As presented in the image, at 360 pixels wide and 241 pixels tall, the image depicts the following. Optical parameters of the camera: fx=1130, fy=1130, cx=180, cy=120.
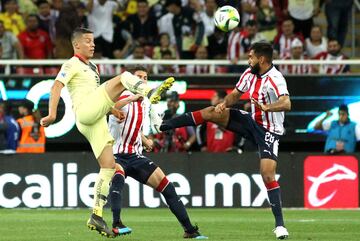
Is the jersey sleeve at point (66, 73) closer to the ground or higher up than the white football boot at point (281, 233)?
higher up

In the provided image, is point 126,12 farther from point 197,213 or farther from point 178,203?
point 178,203

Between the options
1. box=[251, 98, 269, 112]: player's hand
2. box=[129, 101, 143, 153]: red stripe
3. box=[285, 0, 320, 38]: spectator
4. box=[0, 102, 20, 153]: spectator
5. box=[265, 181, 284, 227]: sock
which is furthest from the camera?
box=[285, 0, 320, 38]: spectator

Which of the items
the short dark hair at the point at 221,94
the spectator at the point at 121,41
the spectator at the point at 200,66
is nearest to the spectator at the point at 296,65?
the spectator at the point at 200,66

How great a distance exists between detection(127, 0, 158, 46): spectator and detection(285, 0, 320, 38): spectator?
2885 millimetres

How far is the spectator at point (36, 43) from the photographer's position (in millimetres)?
22750

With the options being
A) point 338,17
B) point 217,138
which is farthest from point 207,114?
point 338,17

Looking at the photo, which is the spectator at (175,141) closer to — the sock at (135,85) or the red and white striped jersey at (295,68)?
the red and white striped jersey at (295,68)

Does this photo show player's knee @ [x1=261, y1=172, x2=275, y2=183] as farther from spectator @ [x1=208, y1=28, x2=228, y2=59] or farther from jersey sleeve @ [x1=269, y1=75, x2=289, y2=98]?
spectator @ [x1=208, y1=28, x2=228, y2=59]

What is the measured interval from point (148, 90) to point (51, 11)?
38.7 ft

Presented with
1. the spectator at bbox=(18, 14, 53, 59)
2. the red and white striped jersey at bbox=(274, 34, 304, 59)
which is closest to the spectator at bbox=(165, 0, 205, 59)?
the red and white striped jersey at bbox=(274, 34, 304, 59)

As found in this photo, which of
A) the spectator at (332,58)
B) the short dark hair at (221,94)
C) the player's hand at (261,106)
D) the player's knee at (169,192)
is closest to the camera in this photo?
the player's hand at (261,106)

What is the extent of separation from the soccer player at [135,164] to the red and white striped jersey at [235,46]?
303 inches

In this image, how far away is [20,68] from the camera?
73.6 feet

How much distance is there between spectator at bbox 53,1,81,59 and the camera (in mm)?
22844
